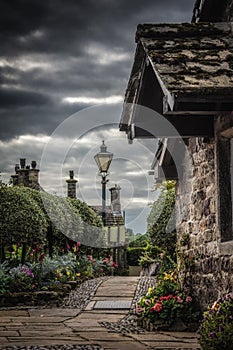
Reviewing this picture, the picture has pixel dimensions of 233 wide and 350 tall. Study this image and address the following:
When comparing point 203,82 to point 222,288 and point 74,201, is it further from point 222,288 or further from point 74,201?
point 74,201

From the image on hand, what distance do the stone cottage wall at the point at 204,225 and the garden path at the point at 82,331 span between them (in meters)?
0.76

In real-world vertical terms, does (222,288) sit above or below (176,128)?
below

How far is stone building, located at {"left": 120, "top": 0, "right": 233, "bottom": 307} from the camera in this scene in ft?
20.1

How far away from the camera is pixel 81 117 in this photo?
14.2m

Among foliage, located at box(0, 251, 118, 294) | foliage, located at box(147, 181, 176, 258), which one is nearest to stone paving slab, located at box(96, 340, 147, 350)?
foliage, located at box(0, 251, 118, 294)

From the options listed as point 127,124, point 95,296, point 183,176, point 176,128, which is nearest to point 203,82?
point 176,128

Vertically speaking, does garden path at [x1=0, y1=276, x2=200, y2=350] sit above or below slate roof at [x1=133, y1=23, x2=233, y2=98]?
below

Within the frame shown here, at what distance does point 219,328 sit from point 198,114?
2592 mm

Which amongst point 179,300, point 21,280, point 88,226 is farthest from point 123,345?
point 88,226

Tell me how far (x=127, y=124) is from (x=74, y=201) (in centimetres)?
1220

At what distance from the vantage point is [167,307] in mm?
9078

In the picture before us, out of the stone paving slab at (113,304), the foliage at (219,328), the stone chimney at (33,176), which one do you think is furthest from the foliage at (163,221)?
the stone chimney at (33,176)

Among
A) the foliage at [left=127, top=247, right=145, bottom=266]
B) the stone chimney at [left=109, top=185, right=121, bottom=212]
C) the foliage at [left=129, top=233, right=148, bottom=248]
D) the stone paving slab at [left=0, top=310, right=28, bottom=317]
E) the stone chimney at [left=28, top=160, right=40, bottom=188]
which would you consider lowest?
the stone paving slab at [left=0, top=310, right=28, bottom=317]

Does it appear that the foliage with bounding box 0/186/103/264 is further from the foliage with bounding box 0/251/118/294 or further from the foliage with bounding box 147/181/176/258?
the foliage with bounding box 147/181/176/258
